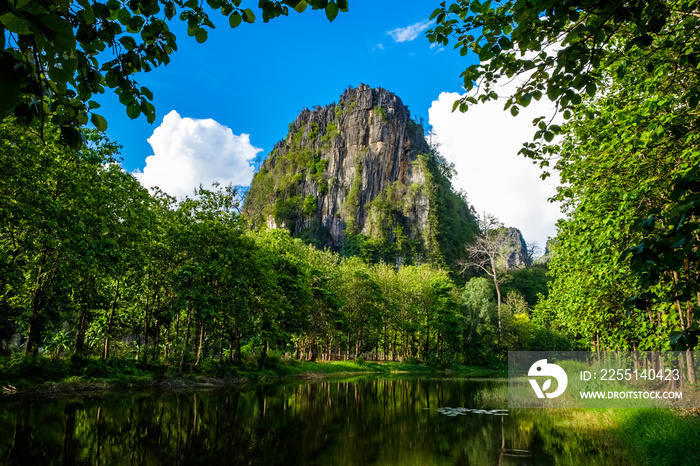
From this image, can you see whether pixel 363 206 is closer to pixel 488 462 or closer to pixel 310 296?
pixel 310 296

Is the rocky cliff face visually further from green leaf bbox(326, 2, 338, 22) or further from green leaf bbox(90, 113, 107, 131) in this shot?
green leaf bbox(90, 113, 107, 131)

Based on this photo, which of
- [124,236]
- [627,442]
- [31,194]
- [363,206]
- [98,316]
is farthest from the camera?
[363,206]

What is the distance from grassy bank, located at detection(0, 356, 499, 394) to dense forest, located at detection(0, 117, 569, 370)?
1.28 metres

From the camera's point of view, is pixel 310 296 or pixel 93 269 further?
pixel 310 296

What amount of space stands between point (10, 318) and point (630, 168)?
95.0 feet

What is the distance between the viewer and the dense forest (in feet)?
57.5

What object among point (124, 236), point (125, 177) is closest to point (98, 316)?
point (124, 236)

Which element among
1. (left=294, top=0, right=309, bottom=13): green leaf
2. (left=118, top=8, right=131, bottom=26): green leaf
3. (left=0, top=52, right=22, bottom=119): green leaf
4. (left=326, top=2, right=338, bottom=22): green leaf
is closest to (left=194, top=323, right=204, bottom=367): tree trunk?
(left=118, top=8, right=131, bottom=26): green leaf

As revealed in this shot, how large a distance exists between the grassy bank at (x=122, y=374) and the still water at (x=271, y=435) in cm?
210

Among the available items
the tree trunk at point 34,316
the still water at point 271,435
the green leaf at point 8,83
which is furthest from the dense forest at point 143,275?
the still water at point 271,435

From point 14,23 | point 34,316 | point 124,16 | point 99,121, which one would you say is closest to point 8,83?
point 14,23

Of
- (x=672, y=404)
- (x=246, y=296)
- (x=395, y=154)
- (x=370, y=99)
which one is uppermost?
(x=370, y=99)

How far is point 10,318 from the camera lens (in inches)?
893

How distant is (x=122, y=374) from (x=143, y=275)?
5.59 metres
